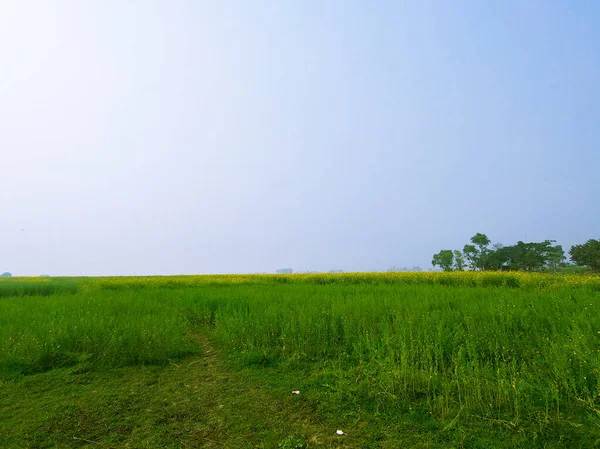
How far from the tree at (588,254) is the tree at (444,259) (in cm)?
1687

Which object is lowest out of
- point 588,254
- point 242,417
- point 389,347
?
point 242,417

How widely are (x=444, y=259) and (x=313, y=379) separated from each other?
195ft

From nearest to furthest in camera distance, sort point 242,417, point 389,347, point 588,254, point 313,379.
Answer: point 242,417, point 313,379, point 389,347, point 588,254

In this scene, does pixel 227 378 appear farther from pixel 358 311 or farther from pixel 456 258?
pixel 456 258

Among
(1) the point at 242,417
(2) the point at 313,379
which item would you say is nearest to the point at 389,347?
(2) the point at 313,379

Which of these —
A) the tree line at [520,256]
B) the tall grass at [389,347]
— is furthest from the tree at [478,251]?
the tall grass at [389,347]

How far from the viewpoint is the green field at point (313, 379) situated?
3.32 m

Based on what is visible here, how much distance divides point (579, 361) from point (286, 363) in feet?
13.5

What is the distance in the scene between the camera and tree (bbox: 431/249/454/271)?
56.5 metres

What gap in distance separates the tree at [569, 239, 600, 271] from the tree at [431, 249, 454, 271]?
55.4 ft

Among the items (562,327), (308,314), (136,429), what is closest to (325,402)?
(136,429)

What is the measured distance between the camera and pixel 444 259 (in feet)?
189

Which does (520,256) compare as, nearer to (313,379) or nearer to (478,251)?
(478,251)

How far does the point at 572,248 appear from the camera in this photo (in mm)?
48469
